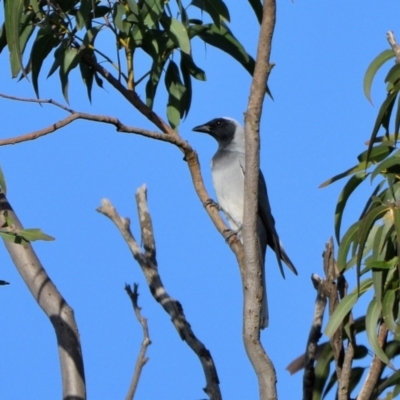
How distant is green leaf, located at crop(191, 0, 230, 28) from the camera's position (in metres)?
3.01

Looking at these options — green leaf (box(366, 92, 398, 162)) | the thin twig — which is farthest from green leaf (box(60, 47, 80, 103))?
the thin twig

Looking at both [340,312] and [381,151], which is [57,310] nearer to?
[340,312]

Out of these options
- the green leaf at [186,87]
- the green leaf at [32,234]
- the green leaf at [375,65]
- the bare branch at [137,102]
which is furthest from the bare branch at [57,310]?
the green leaf at [375,65]

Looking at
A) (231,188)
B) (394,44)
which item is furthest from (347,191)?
(231,188)

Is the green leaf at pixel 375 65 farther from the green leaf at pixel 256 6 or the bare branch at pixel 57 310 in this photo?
the bare branch at pixel 57 310

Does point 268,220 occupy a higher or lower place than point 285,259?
higher

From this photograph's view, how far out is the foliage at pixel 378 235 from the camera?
8.19 feet

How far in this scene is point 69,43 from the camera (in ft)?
9.70

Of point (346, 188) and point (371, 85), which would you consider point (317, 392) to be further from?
point (371, 85)

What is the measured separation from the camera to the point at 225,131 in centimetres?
587

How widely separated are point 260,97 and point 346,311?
83 centimetres

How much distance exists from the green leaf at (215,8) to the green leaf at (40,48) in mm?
499

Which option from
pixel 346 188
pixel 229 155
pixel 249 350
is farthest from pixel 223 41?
pixel 229 155

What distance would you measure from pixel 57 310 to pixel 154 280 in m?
0.52
